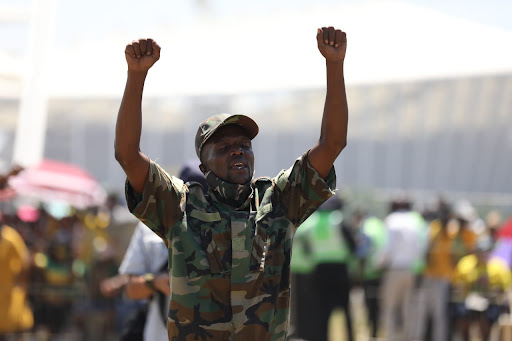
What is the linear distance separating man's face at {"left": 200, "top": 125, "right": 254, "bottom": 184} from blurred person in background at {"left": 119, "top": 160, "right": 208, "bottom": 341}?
1.26 m

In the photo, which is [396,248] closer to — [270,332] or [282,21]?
[270,332]

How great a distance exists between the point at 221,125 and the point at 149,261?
66.4 inches

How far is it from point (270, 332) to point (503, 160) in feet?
50.2

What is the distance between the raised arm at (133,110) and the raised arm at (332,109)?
51cm

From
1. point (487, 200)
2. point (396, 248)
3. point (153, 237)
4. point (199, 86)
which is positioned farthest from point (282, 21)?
point (153, 237)

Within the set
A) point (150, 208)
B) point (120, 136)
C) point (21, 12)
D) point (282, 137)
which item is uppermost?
point (21, 12)

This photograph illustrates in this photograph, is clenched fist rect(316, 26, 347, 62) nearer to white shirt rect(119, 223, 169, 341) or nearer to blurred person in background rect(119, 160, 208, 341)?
blurred person in background rect(119, 160, 208, 341)

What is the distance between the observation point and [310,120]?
725 inches

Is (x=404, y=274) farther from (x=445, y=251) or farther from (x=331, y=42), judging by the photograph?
(x=331, y=42)

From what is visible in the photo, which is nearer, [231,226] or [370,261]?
[231,226]

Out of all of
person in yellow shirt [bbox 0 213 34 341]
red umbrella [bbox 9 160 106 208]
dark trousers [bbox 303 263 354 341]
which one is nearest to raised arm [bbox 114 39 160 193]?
person in yellow shirt [bbox 0 213 34 341]

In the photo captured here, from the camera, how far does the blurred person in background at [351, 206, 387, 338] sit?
33.7 feet

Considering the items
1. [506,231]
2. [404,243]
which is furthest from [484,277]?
[506,231]

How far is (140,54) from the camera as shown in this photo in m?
2.67
